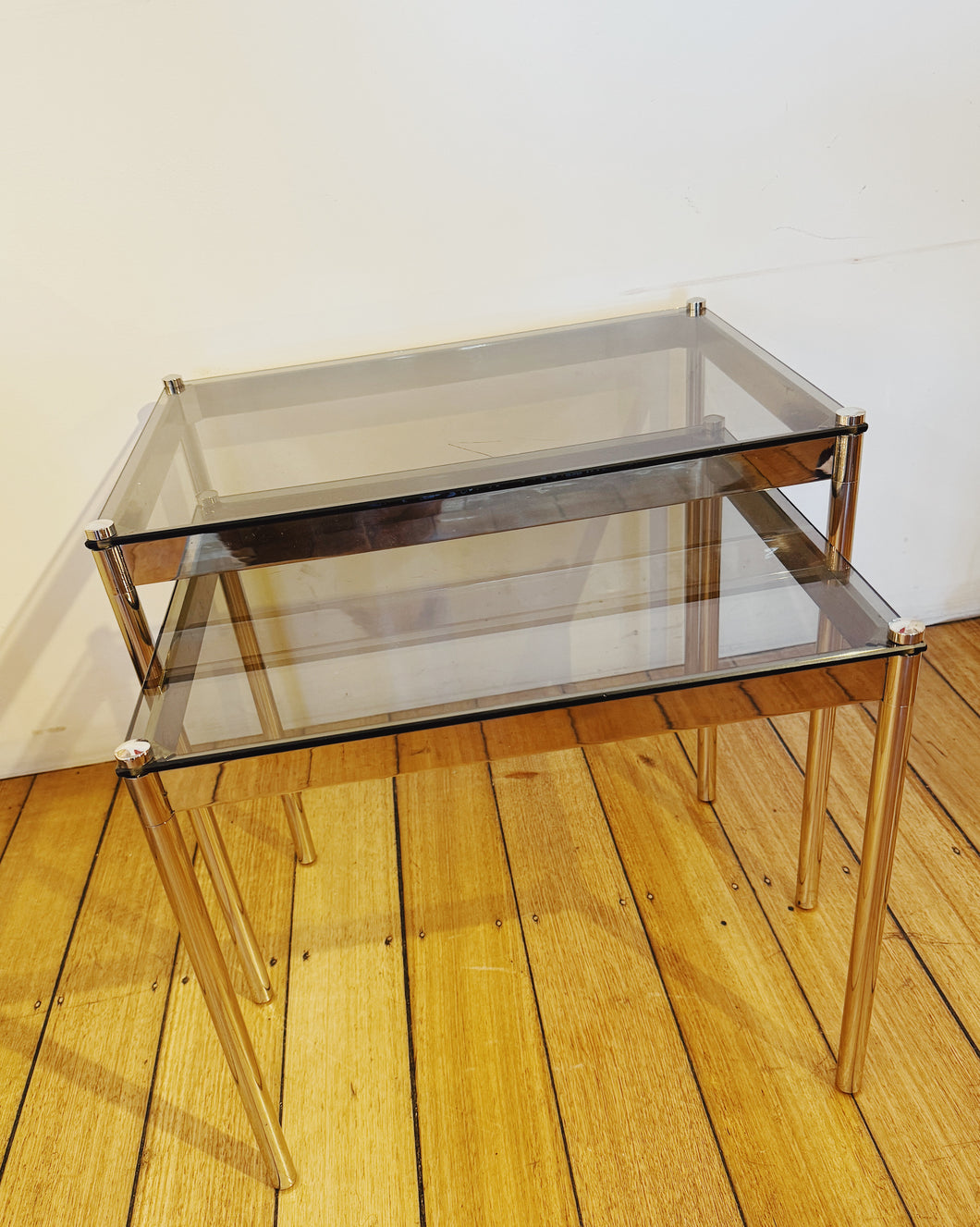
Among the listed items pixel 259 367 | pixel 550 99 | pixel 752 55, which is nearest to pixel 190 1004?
pixel 259 367

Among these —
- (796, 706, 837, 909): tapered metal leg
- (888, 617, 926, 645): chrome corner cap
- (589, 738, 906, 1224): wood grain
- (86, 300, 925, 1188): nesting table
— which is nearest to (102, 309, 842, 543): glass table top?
(86, 300, 925, 1188): nesting table

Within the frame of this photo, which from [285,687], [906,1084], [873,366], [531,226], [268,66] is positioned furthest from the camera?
[873,366]

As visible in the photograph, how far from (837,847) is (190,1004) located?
0.88 m

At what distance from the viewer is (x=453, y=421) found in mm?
1156

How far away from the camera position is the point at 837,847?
4.48ft

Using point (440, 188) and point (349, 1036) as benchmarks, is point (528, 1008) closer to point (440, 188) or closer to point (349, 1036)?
point (349, 1036)

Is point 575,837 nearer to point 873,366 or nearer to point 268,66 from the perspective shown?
point 873,366

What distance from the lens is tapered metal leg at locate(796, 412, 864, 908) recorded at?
3.17 ft

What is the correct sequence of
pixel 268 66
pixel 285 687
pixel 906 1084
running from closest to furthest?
pixel 285 687 → pixel 906 1084 → pixel 268 66

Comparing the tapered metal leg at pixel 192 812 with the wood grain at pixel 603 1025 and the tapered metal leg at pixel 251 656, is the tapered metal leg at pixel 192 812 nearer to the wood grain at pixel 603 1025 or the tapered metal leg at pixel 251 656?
the tapered metal leg at pixel 251 656

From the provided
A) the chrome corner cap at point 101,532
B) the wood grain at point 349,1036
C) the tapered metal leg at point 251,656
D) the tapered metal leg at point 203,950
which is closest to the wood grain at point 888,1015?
the wood grain at point 349,1036

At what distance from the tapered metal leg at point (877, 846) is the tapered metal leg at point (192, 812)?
0.63m

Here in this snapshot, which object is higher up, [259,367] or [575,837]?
[259,367]

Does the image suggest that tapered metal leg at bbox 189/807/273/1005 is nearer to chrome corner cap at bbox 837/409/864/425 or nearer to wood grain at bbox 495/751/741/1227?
wood grain at bbox 495/751/741/1227
